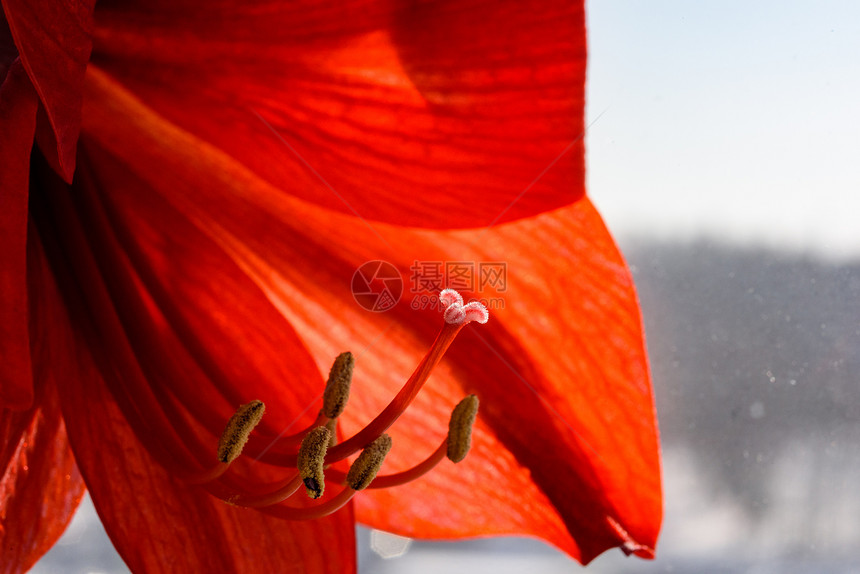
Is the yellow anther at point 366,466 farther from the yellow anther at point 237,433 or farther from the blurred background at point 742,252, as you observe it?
the blurred background at point 742,252

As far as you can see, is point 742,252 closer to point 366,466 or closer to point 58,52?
point 366,466

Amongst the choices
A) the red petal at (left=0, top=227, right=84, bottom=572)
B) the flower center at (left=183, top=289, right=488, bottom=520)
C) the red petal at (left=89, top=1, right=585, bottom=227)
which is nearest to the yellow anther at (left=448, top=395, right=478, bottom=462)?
the flower center at (left=183, top=289, right=488, bottom=520)

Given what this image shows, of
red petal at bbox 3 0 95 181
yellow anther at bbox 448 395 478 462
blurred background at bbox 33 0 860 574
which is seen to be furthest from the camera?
blurred background at bbox 33 0 860 574

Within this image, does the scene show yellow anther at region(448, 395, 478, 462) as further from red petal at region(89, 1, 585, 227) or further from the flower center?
red petal at region(89, 1, 585, 227)

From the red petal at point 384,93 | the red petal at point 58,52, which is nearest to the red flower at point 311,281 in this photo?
the red petal at point 384,93

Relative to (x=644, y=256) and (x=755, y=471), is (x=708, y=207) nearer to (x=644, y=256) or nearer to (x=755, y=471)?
(x=644, y=256)
